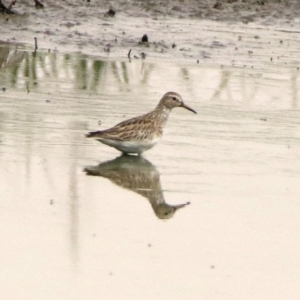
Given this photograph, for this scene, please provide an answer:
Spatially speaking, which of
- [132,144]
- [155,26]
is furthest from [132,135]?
[155,26]

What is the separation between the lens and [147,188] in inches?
362

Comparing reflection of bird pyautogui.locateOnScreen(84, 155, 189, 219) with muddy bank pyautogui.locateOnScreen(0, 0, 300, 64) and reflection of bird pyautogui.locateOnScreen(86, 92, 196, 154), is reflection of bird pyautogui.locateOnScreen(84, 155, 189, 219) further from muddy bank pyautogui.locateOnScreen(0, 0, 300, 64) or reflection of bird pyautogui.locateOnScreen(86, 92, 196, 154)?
muddy bank pyautogui.locateOnScreen(0, 0, 300, 64)

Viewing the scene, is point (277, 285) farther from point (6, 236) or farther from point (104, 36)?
point (104, 36)

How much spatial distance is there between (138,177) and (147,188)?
337 mm

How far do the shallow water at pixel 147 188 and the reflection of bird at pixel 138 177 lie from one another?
0.01 m

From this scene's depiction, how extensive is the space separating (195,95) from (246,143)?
6.54 feet

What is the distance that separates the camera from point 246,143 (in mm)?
10836

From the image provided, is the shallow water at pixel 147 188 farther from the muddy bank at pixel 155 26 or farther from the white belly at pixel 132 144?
the muddy bank at pixel 155 26

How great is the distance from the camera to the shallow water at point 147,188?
7.22 meters

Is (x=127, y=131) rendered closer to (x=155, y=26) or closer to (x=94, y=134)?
(x=94, y=134)

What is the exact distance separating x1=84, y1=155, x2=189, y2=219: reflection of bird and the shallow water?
0.01 meters

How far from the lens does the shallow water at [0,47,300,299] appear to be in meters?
7.22

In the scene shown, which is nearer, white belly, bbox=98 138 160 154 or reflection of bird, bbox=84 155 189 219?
reflection of bird, bbox=84 155 189 219

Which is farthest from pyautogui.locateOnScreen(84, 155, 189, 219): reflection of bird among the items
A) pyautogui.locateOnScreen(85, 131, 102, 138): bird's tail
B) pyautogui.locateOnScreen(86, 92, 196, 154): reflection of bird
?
pyautogui.locateOnScreen(85, 131, 102, 138): bird's tail
